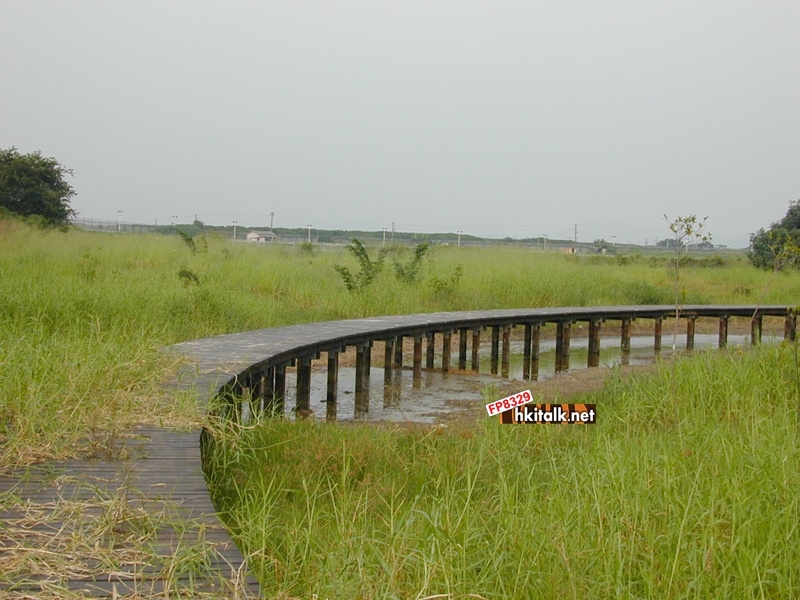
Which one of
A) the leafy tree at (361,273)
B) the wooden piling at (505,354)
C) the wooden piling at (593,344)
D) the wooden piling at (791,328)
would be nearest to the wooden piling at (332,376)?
the wooden piling at (505,354)

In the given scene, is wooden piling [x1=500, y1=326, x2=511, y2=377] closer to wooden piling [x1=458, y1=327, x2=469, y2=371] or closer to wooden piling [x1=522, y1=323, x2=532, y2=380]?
wooden piling [x1=522, y1=323, x2=532, y2=380]

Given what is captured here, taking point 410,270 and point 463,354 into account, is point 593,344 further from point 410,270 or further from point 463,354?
point 410,270

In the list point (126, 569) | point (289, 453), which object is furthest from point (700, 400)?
point (126, 569)

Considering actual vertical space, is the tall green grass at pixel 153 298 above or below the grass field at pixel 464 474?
above

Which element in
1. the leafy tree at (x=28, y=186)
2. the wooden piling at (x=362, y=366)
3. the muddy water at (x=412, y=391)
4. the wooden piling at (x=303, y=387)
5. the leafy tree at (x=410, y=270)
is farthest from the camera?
the leafy tree at (x=28, y=186)

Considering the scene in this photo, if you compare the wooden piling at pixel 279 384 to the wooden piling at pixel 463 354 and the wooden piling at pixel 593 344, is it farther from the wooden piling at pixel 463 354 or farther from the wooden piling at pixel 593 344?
the wooden piling at pixel 593 344

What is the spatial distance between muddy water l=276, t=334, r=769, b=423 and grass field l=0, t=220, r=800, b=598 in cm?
139

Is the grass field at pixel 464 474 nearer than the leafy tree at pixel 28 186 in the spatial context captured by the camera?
Yes

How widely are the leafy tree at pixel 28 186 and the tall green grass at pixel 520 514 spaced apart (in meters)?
22.9

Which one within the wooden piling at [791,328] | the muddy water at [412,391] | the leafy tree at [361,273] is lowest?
the muddy water at [412,391]

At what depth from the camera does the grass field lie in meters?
3.15

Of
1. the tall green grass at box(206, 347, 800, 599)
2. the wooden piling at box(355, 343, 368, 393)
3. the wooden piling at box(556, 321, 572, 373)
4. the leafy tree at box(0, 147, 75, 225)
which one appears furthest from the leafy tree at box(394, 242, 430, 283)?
the leafy tree at box(0, 147, 75, 225)

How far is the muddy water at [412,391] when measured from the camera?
9.47 meters

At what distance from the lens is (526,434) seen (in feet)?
20.9
